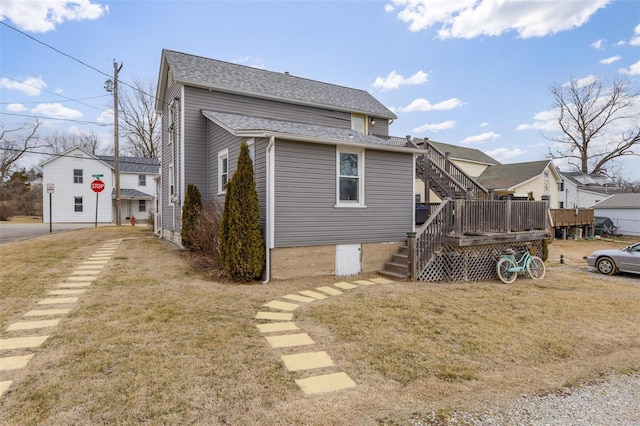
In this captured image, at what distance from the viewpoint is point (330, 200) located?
8508 millimetres

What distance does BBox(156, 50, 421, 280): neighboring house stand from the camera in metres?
7.83

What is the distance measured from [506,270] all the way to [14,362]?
10.1 meters

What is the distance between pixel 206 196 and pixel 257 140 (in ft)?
15.6

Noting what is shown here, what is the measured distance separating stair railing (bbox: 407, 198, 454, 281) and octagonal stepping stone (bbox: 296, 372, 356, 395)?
546 cm

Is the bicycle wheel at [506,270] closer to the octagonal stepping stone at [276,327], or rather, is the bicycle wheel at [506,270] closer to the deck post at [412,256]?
the deck post at [412,256]

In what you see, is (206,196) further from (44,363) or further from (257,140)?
(44,363)

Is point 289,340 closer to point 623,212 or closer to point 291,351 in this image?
point 291,351

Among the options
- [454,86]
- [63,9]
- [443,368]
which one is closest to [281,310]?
[443,368]

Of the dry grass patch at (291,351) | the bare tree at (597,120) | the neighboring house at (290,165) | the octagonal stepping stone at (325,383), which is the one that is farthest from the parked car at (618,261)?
the bare tree at (597,120)

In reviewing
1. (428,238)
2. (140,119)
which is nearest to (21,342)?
(428,238)

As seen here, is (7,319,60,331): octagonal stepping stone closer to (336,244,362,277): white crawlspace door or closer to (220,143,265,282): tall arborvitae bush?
(220,143,265,282): tall arborvitae bush

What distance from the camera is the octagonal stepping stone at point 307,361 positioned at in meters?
3.58

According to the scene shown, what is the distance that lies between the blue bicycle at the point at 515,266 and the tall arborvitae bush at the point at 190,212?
9254mm

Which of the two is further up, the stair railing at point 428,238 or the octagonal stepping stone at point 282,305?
the stair railing at point 428,238
